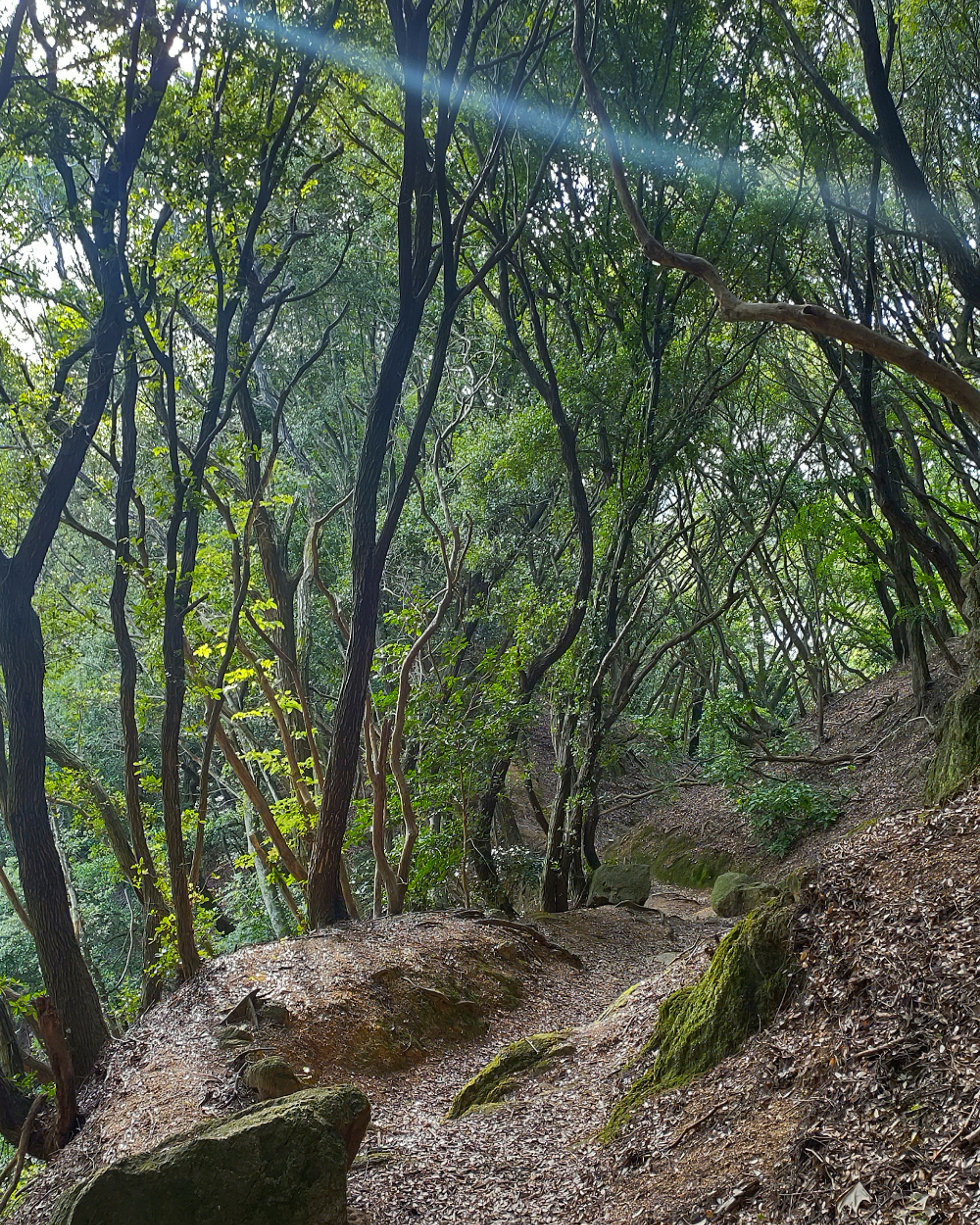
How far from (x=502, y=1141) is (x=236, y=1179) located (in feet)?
5.60

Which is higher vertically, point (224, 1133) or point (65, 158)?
point (65, 158)

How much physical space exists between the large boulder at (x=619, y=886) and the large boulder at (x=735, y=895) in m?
1.28

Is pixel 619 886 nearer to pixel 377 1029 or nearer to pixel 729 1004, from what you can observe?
pixel 377 1029

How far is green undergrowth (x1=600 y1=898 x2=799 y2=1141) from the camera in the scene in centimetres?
418

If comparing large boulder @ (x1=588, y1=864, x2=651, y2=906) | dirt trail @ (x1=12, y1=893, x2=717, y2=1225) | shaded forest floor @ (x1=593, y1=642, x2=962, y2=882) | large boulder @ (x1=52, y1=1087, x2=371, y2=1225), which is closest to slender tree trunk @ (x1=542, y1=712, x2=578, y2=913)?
large boulder @ (x1=588, y1=864, x2=651, y2=906)

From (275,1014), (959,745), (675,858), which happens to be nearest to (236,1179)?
(275,1014)

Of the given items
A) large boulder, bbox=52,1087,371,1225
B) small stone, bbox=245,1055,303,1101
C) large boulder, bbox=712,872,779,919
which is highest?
large boulder, bbox=52,1087,371,1225

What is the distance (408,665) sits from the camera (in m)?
9.77

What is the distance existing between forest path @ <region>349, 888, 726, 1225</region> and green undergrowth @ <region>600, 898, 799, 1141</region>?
0.35m

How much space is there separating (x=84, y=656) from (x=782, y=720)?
16.1m

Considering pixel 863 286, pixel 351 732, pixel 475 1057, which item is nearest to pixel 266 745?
pixel 351 732

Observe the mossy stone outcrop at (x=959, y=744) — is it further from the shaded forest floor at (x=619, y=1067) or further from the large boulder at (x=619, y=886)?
the large boulder at (x=619, y=886)

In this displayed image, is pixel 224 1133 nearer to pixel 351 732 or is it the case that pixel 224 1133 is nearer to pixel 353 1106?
pixel 353 1106

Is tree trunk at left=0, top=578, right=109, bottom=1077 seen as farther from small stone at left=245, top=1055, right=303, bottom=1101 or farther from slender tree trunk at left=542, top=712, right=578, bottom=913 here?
slender tree trunk at left=542, top=712, right=578, bottom=913
